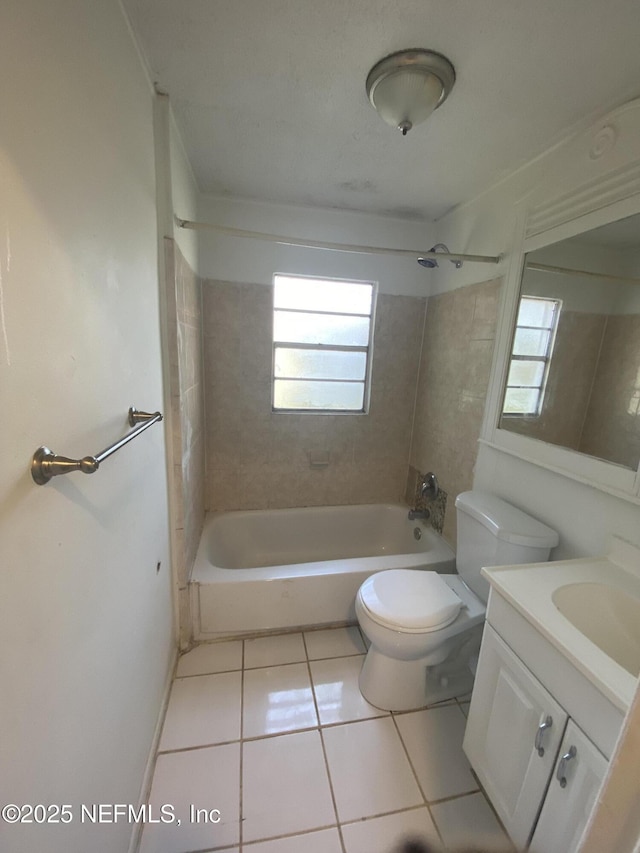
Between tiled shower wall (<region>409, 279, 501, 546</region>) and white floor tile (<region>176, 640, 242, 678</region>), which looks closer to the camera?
white floor tile (<region>176, 640, 242, 678</region>)

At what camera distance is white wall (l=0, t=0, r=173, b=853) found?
50cm

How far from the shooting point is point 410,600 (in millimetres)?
1408

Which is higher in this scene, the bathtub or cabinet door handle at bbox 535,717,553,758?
cabinet door handle at bbox 535,717,553,758

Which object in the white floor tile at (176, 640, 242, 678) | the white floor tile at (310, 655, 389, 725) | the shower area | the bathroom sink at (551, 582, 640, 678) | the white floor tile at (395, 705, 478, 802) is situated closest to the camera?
the bathroom sink at (551, 582, 640, 678)

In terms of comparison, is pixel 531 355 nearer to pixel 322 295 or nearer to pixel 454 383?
pixel 454 383

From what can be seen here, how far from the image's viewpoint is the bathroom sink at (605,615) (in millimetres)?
987

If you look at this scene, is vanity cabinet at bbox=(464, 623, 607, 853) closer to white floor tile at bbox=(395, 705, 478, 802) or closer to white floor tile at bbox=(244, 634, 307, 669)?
white floor tile at bbox=(395, 705, 478, 802)

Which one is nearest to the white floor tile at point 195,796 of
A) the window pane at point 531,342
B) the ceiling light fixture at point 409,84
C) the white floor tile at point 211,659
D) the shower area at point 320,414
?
the white floor tile at point 211,659

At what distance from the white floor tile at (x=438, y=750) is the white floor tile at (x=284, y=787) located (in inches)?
13.7

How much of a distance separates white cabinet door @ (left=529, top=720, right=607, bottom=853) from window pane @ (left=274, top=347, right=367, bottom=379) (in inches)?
78.0

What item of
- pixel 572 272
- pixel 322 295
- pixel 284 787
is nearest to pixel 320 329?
pixel 322 295

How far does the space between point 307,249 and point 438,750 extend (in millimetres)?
2543

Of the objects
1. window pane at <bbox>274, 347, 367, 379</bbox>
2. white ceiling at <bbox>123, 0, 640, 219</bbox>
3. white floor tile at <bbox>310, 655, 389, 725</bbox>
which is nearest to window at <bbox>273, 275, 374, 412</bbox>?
window pane at <bbox>274, 347, 367, 379</bbox>

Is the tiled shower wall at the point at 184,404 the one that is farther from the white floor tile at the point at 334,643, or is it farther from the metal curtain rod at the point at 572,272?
the metal curtain rod at the point at 572,272
